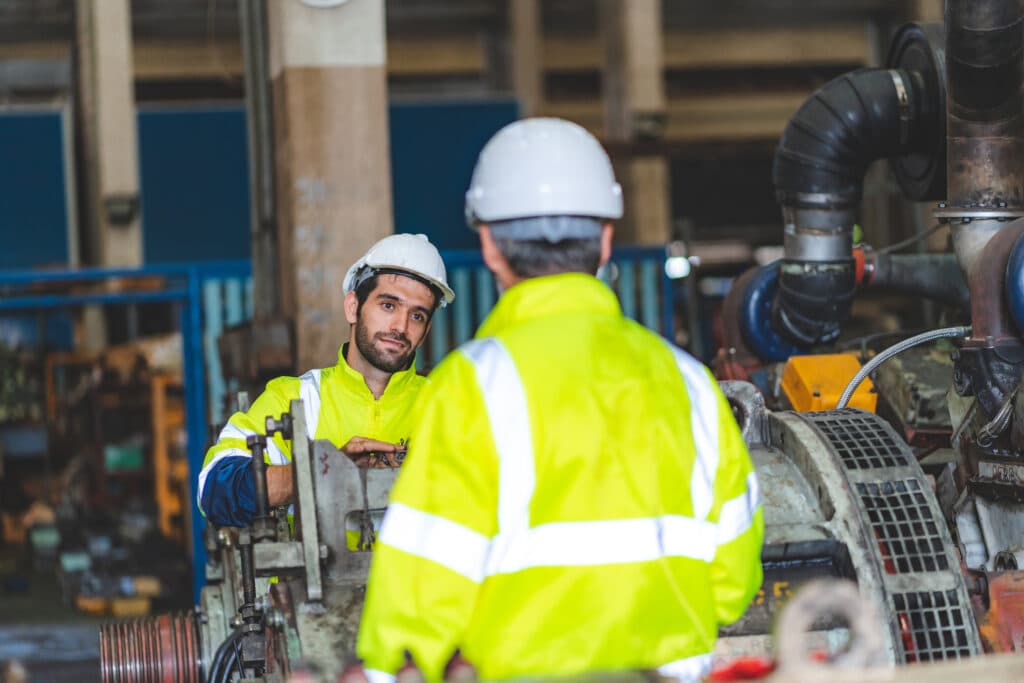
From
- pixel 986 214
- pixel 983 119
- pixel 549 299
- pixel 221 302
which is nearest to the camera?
pixel 549 299

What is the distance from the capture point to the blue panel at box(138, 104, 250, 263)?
12.4 metres

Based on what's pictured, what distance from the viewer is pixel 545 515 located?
90.9 inches

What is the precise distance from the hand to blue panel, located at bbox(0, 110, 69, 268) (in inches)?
360

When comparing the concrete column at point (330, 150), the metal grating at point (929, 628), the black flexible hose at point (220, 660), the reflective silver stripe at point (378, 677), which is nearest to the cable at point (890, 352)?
the metal grating at point (929, 628)

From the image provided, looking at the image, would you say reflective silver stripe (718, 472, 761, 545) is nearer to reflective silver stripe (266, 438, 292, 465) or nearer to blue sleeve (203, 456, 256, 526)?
blue sleeve (203, 456, 256, 526)

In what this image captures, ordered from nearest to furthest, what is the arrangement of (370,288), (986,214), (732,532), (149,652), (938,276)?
(732,532), (149,652), (370,288), (986,214), (938,276)

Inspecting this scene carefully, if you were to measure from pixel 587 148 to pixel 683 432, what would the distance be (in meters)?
0.56

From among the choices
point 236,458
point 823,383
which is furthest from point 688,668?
point 823,383

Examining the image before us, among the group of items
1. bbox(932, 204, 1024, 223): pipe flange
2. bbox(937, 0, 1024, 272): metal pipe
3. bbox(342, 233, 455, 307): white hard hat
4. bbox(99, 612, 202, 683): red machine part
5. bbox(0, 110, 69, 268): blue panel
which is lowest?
bbox(99, 612, 202, 683): red machine part

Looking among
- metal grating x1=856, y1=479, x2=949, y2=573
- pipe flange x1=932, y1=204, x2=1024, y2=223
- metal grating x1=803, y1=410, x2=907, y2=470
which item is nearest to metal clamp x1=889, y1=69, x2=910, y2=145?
pipe flange x1=932, y1=204, x2=1024, y2=223

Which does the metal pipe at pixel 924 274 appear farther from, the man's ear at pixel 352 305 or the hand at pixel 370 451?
the hand at pixel 370 451

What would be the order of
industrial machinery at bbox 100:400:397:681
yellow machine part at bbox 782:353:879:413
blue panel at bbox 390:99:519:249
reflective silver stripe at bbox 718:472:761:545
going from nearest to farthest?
1. reflective silver stripe at bbox 718:472:761:545
2. industrial machinery at bbox 100:400:397:681
3. yellow machine part at bbox 782:353:879:413
4. blue panel at bbox 390:99:519:249

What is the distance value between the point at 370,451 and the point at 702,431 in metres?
1.48

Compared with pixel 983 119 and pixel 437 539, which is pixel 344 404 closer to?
pixel 437 539
